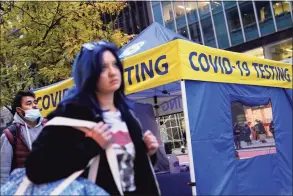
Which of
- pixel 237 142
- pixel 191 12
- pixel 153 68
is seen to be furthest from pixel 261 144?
pixel 191 12

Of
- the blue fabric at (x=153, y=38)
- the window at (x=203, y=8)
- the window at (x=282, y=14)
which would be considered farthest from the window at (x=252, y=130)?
the window at (x=203, y=8)

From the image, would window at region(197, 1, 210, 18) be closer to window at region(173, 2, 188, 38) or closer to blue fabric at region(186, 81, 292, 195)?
window at region(173, 2, 188, 38)

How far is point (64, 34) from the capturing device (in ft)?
33.2

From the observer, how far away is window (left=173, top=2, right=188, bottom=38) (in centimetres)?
2781

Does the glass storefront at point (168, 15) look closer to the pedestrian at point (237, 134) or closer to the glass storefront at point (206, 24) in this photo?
the glass storefront at point (206, 24)

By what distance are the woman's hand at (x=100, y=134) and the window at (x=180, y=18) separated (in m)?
26.8

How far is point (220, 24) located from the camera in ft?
83.9

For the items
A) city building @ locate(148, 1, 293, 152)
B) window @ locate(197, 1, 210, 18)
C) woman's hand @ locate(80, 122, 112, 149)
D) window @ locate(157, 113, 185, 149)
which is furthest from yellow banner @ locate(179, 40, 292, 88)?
window @ locate(197, 1, 210, 18)

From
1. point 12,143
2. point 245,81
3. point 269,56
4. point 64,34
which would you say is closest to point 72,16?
point 64,34

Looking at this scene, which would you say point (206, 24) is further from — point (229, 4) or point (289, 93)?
point (289, 93)

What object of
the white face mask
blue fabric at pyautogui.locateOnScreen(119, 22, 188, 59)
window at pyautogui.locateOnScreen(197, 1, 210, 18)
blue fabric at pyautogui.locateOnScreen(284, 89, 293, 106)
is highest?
window at pyautogui.locateOnScreen(197, 1, 210, 18)

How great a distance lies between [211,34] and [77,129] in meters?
25.4

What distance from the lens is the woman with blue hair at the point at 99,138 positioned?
5.32ft

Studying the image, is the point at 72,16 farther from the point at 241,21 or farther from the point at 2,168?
the point at 241,21
